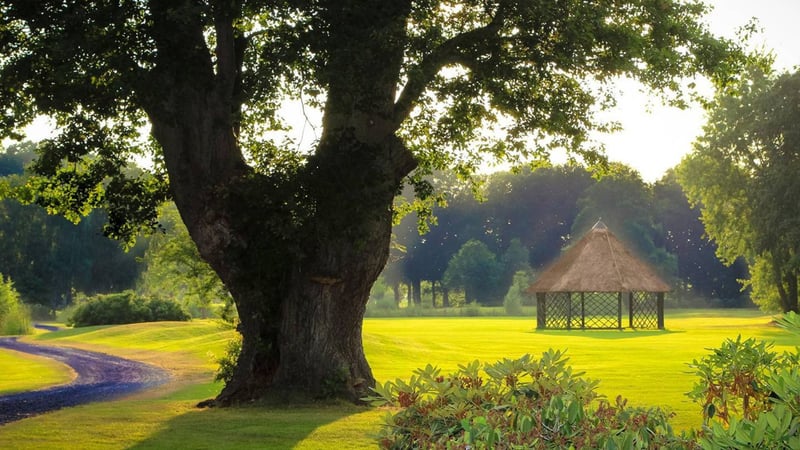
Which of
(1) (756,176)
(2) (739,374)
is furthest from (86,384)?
(1) (756,176)

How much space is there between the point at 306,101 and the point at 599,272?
37.8 meters

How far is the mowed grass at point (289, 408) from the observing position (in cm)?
1427

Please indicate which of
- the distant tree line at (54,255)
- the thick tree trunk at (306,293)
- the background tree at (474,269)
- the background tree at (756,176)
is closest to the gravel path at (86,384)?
the thick tree trunk at (306,293)

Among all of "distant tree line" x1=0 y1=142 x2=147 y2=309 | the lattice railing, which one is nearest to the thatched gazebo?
the lattice railing

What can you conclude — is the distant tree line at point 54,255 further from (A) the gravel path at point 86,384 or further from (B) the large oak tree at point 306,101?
(B) the large oak tree at point 306,101

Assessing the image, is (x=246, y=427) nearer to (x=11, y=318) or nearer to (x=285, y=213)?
(x=285, y=213)

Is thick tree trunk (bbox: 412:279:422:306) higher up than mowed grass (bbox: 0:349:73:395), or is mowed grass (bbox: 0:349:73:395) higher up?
thick tree trunk (bbox: 412:279:422:306)

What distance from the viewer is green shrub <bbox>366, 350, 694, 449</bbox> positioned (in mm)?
4887

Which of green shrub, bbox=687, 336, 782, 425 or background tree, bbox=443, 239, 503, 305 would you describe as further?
background tree, bbox=443, 239, 503, 305

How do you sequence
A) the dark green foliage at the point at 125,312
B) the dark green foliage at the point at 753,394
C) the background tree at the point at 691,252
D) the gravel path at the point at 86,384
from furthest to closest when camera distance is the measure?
the background tree at the point at 691,252, the dark green foliage at the point at 125,312, the gravel path at the point at 86,384, the dark green foliage at the point at 753,394

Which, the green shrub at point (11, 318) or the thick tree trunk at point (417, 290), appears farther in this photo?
the thick tree trunk at point (417, 290)

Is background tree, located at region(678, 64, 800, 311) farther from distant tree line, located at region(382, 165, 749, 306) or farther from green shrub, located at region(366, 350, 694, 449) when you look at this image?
green shrub, located at region(366, 350, 694, 449)

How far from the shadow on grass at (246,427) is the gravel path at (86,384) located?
381 cm

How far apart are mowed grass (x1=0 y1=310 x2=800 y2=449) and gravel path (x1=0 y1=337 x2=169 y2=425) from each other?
0.88 m
